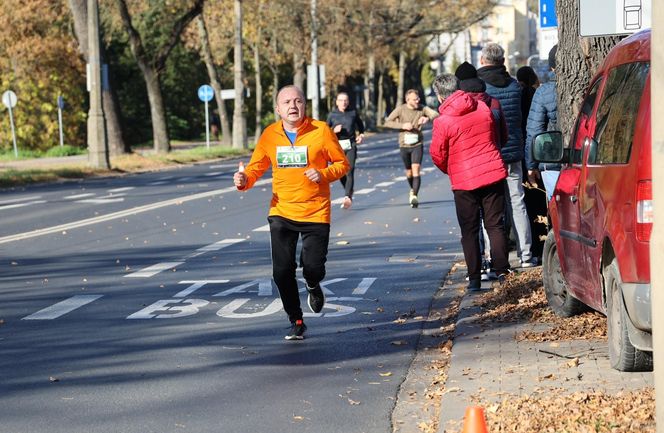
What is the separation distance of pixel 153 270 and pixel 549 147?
5.80 m

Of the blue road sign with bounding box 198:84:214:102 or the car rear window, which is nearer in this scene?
the car rear window

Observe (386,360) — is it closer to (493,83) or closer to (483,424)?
(483,424)

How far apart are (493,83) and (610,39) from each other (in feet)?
6.55

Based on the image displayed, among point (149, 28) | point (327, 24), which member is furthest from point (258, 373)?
point (327, 24)

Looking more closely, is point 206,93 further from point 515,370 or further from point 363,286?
point 515,370

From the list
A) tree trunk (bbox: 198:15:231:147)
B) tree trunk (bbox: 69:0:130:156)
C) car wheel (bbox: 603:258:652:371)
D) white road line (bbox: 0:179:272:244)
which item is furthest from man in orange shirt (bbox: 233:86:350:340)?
tree trunk (bbox: 198:15:231:147)

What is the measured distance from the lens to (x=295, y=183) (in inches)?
366

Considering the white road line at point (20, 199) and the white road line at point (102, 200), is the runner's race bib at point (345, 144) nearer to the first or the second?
the white road line at point (102, 200)

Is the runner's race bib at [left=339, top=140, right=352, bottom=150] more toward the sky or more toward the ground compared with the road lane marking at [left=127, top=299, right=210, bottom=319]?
more toward the sky

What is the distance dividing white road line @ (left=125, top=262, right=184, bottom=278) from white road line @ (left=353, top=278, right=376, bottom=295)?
2.06 metres

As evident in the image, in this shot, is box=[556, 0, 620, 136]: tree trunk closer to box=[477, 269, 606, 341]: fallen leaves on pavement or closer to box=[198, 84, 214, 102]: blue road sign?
box=[477, 269, 606, 341]: fallen leaves on pavement

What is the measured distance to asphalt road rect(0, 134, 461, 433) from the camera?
7090 millimetres

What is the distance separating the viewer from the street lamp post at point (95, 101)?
3775 centimetres

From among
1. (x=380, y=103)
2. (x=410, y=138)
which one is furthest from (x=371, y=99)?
(x=410, y=138)
